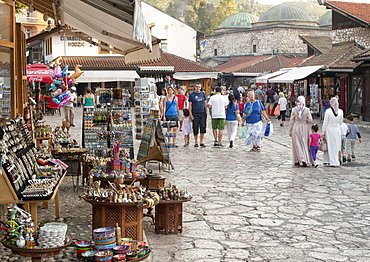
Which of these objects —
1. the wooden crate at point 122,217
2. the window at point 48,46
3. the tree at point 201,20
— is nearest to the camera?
the wooden crate at point 122,217

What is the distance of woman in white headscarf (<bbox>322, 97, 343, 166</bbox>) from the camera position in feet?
41.3

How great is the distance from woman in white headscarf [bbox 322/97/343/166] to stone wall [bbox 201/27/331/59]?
54.0 meters

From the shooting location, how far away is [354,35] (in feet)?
102

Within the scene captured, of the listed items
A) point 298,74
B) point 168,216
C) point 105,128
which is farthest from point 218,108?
point 298,74

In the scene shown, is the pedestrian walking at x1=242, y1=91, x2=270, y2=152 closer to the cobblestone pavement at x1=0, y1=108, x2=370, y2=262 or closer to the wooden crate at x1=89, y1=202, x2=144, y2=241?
the cobblestone pavement at x1=0, y1=108, x2=370, y2=262

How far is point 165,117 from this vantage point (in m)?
15.2

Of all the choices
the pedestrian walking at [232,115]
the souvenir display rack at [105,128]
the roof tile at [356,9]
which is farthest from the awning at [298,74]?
the souvenir display rack at [105,128]

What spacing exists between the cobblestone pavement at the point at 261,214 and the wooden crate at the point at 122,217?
0.37m

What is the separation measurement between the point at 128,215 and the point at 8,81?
9.84ft

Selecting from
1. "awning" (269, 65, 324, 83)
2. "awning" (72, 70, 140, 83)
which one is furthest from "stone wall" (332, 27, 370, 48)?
"awning" (72, 70, 140, 83)

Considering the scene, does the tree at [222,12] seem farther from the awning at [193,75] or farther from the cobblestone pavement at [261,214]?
the cobblestone pavement at [261,214]

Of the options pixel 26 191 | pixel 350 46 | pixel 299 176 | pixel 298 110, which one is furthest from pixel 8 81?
pixel 350 46

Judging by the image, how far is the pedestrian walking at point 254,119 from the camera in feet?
49.2

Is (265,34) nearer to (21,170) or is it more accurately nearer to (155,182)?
(155,182)
